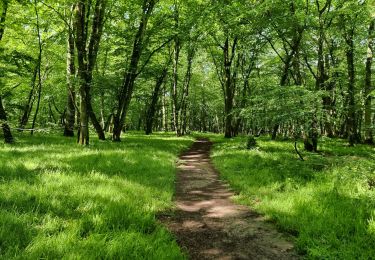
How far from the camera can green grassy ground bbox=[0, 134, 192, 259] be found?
4.25 metres

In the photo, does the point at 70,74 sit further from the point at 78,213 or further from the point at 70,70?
the point at 78,213

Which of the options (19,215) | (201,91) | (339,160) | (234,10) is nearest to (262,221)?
(19,215)

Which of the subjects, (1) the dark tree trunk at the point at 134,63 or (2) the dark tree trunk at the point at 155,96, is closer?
(1) the dark tree trunk at the point at 134,63

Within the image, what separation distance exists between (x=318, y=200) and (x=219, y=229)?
245 cm

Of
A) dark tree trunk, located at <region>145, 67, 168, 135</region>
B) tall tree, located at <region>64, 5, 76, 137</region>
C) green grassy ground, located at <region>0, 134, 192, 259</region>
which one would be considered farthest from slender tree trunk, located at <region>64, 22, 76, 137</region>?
dark tree trunk, located at <region>145, 67, 168, 135</region>

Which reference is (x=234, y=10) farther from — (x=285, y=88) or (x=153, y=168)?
(x=153, y=168)

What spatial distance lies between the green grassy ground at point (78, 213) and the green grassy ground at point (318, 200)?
92.5 inches

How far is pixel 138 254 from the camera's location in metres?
4.42

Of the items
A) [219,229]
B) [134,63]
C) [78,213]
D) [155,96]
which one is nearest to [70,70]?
[134,63]

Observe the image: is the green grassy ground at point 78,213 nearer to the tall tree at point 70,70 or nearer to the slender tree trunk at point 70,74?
the tall tree at point 70,70

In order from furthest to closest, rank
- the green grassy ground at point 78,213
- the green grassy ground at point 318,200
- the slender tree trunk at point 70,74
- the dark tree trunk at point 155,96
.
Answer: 1. the dark tree trunk at point 155,96
2. the slender tree trunk at point 70,74
3. the green grassy ground at point 318,200
4. the green grassy ground at point 78,213

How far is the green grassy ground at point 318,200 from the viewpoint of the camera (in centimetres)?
516

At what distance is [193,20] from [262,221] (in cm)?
1634

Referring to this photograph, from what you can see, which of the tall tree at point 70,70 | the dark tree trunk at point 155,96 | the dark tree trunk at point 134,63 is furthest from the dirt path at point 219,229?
the dark tree trunk at point 155,96
